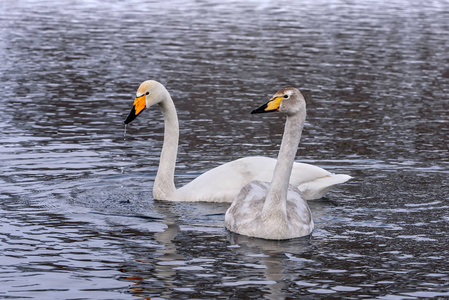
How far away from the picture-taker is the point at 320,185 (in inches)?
524

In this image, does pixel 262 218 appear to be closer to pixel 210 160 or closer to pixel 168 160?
pixel 168 160

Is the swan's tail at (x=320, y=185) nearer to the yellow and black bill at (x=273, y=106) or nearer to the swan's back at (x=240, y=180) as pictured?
the swan's back at (x=240, y=180)

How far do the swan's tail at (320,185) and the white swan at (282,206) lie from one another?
4.97ft

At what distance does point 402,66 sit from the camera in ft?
99.5

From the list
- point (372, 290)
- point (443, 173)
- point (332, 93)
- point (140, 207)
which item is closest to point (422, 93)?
point (332, 93)

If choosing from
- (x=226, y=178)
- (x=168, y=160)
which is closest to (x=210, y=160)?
(x=168, y=160)

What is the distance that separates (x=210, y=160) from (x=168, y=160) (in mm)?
2179

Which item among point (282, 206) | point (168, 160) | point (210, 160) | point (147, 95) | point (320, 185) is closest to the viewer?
point (282, 206)

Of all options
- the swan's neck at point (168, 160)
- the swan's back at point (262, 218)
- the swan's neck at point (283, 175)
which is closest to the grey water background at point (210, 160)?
the swan's back at point (262, 218)

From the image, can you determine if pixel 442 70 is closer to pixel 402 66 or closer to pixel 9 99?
pixel 402 66

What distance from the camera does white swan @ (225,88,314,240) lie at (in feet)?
36.9

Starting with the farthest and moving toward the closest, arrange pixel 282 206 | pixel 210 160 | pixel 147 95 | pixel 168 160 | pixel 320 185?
pixel 210 160 < pixel 168 160 < pixel 147 95 < pixel 320 185 < pixel 282 206

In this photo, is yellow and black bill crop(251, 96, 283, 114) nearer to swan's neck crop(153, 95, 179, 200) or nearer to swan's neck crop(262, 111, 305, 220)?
swan's neck crop(262, 111, 305, 220)

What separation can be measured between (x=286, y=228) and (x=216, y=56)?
71.1ft
